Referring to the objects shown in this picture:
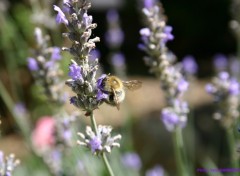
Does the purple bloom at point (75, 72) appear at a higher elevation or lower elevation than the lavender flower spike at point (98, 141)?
higher

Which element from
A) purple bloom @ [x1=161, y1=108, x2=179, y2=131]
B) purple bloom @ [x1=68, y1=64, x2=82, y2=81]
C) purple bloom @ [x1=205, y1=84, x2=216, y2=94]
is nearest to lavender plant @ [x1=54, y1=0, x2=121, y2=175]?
purple bloom @ [x1=68, y1=64, x2=82, y2=81]

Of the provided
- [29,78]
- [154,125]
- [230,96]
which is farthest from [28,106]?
[230,96]

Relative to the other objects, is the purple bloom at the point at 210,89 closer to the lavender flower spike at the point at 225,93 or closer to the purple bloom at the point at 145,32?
the lavender flower spike at the point at 225,93

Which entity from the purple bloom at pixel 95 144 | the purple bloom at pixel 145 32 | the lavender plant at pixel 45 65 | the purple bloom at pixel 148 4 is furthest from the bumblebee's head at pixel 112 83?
the lavender plant at pixel 45 65

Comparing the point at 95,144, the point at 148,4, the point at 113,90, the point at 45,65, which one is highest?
the point at 148,4

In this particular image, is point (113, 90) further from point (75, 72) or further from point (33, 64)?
point (33, 64)

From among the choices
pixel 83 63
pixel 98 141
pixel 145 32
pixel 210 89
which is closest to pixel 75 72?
pixel 83 63

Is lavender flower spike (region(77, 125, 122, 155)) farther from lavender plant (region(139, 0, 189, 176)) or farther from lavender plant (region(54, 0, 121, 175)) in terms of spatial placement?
lavender plant (region(139, 0, 189, 176))

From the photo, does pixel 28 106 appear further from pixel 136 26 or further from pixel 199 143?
pixel 136 26
